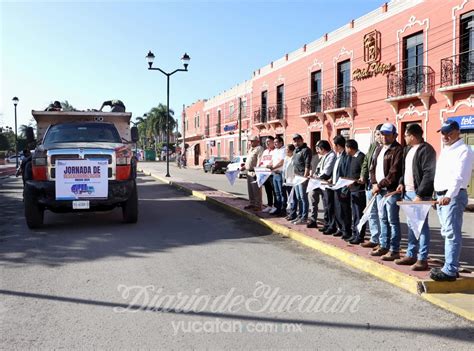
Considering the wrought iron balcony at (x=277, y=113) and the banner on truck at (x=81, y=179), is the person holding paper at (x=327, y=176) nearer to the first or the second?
the banner on truck at (x=81, y=179)

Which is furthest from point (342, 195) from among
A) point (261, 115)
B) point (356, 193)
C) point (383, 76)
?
point (261, 115)

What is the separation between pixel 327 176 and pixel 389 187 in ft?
6.98

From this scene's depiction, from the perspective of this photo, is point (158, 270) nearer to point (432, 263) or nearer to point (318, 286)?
point (318, 286)

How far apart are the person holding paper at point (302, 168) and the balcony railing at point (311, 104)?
62.5ft

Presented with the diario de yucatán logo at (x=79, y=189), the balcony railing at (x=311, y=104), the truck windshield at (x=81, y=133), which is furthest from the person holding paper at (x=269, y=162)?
the balcony railing at (x=311, y=104)

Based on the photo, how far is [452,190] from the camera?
497cm

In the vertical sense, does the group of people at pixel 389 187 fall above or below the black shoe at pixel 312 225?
above

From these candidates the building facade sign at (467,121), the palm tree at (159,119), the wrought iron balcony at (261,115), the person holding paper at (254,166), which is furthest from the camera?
the palm tree at (159,119)

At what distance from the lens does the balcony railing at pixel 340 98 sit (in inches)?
966

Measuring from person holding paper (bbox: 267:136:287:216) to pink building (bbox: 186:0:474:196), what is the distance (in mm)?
9986

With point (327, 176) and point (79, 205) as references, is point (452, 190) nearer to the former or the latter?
point (327, 176)

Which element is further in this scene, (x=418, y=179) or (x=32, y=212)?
(x=32, y=212)

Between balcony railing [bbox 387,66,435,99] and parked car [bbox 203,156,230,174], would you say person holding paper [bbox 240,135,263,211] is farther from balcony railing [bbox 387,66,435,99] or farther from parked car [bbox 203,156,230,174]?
parked car [bbox 203,156,230,174]

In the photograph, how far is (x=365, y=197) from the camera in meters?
7.12
